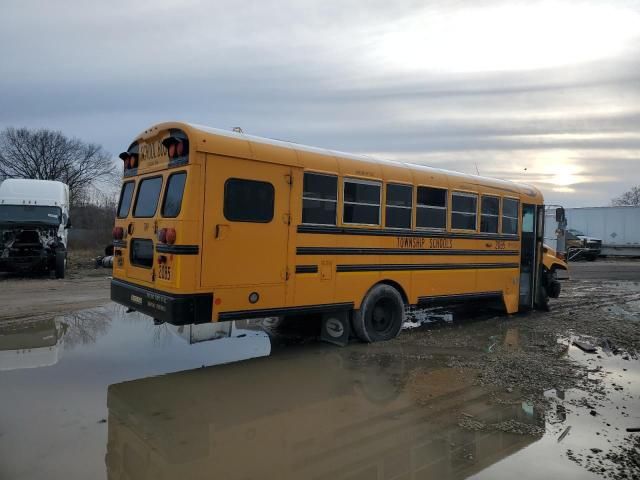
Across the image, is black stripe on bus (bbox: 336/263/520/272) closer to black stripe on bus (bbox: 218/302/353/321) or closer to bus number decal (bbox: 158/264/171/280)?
black stripe on bus (bbox: 218/302/353/321)

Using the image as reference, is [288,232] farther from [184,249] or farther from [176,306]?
[176,306]

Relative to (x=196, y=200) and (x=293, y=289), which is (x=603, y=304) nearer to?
(x=293, y=289)

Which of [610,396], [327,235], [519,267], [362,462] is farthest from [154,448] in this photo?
[519,267]

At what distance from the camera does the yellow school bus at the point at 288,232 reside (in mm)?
5586

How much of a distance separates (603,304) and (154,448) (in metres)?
10.9

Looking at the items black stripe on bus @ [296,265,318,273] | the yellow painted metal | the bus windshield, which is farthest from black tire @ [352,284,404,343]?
the bus windshield

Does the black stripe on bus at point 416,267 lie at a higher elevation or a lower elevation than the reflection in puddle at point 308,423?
higher

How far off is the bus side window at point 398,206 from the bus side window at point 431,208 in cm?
21

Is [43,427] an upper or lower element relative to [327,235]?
lower

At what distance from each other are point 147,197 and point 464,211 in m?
5.03

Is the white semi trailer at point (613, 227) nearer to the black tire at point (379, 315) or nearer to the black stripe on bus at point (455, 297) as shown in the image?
the black stripe on bus at point (455, 297)

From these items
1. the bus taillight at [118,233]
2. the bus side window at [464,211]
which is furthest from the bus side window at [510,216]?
the bus taillight at [118,233]

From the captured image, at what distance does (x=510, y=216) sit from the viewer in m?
9.37

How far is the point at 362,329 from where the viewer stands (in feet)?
23.3
